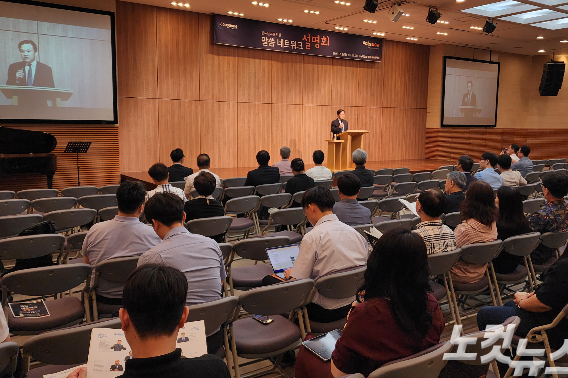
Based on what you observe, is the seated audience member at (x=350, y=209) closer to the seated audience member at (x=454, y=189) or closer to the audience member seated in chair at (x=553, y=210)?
the seated audience member at (x=454, y=189)

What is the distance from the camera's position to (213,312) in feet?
8.04

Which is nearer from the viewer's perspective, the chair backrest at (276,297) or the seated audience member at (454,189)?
the chair backrest at (276,297)

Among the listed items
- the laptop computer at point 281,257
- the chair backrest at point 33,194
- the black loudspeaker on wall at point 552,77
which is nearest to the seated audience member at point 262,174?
the chair backrest at point 33,194

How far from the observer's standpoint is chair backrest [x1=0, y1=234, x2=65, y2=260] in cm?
362

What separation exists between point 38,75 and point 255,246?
7.93 metres

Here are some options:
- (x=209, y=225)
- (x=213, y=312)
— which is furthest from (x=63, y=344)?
(x=209, y=225)

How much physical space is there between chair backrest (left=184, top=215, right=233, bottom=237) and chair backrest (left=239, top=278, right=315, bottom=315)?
1.99 meters

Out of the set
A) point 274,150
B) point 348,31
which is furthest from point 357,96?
point 274,150

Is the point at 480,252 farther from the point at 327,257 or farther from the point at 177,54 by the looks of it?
the point at 177,54

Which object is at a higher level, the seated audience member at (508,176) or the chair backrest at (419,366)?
the seated audience member at (508,176)

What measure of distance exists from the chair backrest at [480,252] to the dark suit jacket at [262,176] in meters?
4.16

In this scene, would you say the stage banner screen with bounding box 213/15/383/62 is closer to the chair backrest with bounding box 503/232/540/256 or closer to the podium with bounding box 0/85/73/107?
the podium with bounding box 0/85/73/107

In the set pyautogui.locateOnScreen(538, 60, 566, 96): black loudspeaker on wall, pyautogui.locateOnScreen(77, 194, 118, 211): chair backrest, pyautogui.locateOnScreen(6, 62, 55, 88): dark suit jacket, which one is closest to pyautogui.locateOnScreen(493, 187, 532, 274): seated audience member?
pyautogui.locateOnScreen(77, 194, 118, 211): chair backrest

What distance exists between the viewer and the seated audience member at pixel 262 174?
748cm
